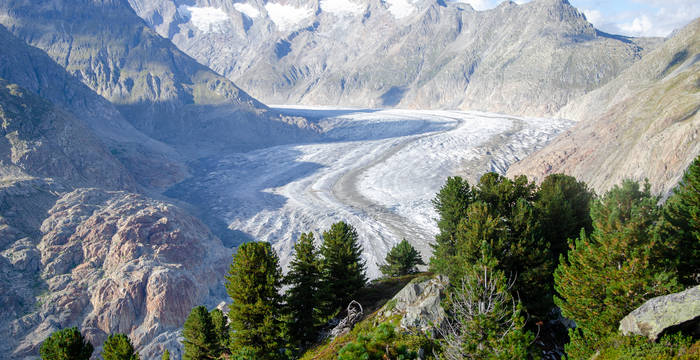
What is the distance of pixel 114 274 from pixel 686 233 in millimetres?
50154

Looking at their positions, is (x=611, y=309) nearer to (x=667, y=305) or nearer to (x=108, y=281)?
(x=667, y=305)

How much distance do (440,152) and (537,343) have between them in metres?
86.3

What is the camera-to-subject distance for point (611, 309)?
527 inches

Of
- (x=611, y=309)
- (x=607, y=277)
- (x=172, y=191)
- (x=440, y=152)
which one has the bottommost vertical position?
(x=172, y=191)

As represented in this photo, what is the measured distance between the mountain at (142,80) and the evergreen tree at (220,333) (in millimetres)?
105690

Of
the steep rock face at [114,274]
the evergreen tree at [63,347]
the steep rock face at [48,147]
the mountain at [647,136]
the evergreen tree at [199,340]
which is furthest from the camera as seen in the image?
the steep rock face at [48,147]

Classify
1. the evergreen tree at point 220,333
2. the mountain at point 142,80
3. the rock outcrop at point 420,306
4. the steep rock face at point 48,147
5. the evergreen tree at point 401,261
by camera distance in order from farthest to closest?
the mountain at point 142,80 < the steep rock face at point 48,147 < the evergreen tree at point 401,261 < the evergreen tree at point 220,333 < the rock outcrop at point 420,306

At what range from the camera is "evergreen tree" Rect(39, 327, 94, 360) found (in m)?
18.0

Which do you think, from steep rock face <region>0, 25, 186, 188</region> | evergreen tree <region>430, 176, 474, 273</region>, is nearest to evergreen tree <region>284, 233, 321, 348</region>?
evergreen tree <region>430, 176, 474, 273</region>

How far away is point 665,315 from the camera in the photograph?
36.7 feet

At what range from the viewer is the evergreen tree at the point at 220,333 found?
2456 centimetres

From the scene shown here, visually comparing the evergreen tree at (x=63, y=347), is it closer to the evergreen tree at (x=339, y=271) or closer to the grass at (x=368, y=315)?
the grass at (x=368, y=315)

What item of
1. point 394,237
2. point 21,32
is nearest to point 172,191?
point 394,237

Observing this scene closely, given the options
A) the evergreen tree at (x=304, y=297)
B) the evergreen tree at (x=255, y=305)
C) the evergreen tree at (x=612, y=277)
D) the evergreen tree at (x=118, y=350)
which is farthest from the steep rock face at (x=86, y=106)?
the evergreen tree at (x=612, y=277)
